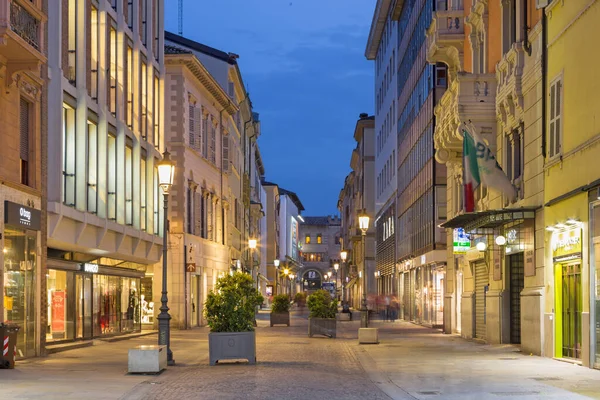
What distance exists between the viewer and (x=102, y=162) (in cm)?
3456

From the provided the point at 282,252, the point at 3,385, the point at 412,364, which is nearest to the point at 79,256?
the point at 412,364

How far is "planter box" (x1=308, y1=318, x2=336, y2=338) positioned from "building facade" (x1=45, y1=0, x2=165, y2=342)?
7.41m

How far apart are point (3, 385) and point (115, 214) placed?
18.1 metres

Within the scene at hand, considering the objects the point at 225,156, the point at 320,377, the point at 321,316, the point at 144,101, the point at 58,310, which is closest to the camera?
the point at 320,377

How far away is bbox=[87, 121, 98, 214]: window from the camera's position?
32.9 meters

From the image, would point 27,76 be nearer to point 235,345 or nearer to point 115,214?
point 235,345

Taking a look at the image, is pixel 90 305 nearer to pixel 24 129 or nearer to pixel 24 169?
pixel 24 169

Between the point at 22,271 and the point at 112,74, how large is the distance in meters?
12.4

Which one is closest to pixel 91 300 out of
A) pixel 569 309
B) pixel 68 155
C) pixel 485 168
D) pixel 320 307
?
pixel 68 155

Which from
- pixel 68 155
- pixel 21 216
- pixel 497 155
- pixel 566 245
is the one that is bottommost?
pixel 566 245

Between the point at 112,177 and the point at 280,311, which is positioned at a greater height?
the point at 112,177

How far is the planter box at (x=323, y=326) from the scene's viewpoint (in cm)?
4053

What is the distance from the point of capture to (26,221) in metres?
25.9

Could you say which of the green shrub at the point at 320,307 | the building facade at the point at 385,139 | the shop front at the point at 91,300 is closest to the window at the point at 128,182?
the shop front at the point at 91,300
